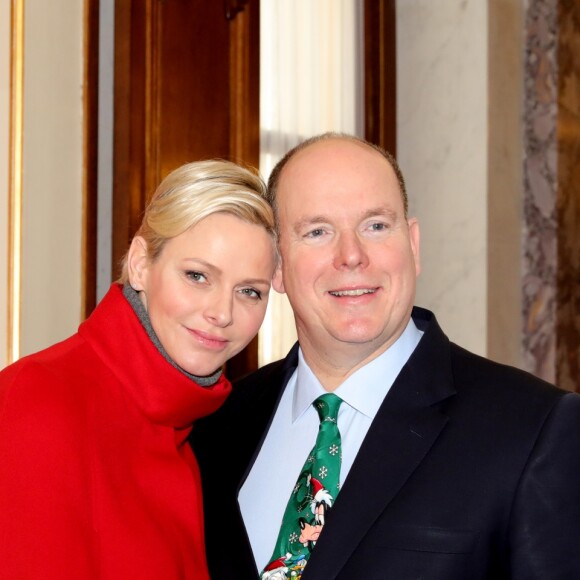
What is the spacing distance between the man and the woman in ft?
0.31

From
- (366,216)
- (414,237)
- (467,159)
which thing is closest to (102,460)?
(366,216)

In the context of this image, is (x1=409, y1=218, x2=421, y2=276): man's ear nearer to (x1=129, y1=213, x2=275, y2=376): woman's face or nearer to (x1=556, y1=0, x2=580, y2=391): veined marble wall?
(x1=129, y1=213, x2=275, y2=376): woman's face

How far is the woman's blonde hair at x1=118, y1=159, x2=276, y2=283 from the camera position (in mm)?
1979

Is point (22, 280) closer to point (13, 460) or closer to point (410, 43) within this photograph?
point (13, 460)

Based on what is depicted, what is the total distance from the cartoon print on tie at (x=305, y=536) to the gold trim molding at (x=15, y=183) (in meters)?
1.00

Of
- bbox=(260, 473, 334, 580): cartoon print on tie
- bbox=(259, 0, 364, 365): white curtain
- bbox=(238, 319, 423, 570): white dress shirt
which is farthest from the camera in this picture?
bbox=(259, 0, 364, 365): white curtain

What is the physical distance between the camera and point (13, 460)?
1.70 meters

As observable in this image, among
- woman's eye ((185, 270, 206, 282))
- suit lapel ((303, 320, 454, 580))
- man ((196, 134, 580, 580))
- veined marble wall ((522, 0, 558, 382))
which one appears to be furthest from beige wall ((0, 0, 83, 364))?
veined marble wall ((522, 0, 558, 382))

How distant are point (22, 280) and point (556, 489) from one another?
4.76 feet

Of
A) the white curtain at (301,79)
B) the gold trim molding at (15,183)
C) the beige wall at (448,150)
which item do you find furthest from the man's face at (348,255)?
the beige wall at (448,150)

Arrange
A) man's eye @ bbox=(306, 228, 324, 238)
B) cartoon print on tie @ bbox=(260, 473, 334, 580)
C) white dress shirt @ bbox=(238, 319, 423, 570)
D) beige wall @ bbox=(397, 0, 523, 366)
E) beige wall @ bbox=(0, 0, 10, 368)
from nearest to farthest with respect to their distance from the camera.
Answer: cartoon print on tie @ bbox=(260, 473, 334, 580) < white dress shirt @ bbox=(238, 319, 423, 570) < man's eye @ bbox=(306, 228, 324, 238) < beige wall @ bbox=(0, 0, 10, 368) < beige wall @ bbox=(397, 0, 523, 366)

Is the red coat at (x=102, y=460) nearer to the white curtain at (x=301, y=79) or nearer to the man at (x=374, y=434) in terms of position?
the man at (x=374, y=434)

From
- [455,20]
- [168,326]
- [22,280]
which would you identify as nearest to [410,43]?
[455,20]

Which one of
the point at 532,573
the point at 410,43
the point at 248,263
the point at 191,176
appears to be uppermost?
the point at 410,43
